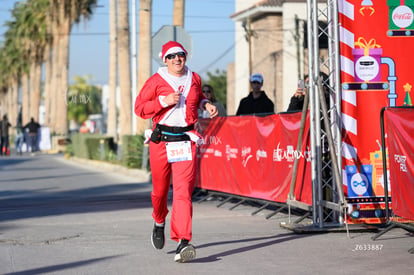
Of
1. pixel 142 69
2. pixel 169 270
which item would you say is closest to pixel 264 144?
pixel 169 270

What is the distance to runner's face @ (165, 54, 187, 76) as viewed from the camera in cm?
847

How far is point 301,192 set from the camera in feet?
37.5

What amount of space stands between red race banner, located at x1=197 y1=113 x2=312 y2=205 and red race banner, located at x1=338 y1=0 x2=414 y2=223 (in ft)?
2.03

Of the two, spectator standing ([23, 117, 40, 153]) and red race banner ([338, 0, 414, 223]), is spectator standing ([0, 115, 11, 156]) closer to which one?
spectator standing ([23, 117, 40, 153])

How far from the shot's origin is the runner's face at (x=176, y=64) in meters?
8.47

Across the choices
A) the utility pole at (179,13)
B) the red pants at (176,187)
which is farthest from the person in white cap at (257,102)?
the utility pole at (179,13)

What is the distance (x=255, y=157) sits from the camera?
42.9ft

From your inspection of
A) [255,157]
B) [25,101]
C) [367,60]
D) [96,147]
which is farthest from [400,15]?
[25,101]

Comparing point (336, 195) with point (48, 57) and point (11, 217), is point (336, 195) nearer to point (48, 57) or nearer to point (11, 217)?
point (11, 217)

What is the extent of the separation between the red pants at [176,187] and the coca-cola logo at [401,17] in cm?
379

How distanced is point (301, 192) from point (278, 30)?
44024mm

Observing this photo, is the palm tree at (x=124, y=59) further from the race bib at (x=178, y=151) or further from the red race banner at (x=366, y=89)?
the race bib at (x=178, y=151)

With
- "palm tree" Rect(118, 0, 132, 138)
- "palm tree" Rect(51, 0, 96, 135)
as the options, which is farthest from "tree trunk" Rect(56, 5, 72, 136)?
"palm tree" Rect(118, 0, 132, 138)

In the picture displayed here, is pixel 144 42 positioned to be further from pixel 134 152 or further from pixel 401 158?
pixel 401 158
